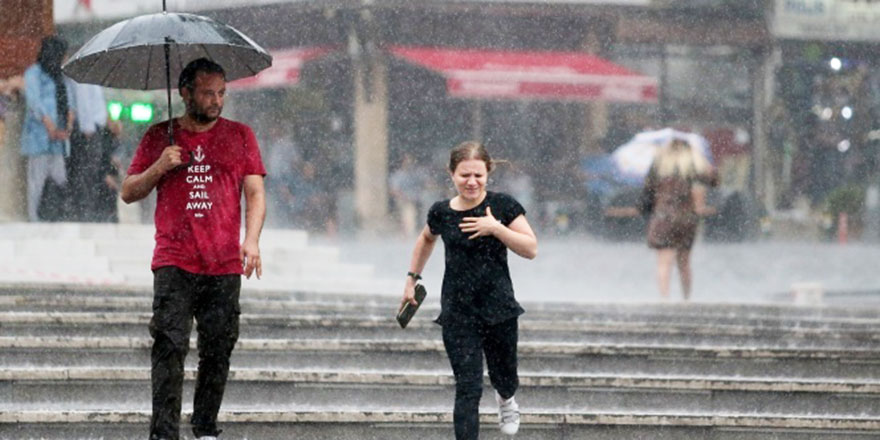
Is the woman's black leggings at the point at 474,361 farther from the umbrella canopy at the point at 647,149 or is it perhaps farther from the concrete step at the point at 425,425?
the umbrella canopy at the point at 647,149

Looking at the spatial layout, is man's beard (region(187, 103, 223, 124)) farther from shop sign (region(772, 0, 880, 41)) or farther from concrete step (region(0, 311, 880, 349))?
shop sign (region(772, 0, 880, 41))

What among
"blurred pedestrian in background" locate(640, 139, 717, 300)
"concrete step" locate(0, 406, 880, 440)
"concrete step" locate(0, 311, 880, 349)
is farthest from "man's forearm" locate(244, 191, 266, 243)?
"blurred pedestrian in background" locate(640, 139, 717, 300)

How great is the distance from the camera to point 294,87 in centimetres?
2388

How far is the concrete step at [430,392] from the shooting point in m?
7.71

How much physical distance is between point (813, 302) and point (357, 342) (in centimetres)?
692

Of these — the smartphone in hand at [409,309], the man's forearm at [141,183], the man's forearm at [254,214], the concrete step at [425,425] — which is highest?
the man's forearm at [141,183]

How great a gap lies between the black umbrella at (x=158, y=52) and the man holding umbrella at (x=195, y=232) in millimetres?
118

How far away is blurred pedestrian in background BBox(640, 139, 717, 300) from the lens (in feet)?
41.8

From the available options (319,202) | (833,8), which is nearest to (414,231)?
(319,202)

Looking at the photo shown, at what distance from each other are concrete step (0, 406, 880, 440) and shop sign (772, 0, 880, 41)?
1427cm

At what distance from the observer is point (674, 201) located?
12.8 m

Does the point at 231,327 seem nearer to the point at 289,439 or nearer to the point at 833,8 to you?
the point at 289,439

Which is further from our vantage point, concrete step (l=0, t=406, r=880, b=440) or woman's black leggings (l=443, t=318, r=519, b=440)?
concrete step (l=0, t=406, r=880, b=440)

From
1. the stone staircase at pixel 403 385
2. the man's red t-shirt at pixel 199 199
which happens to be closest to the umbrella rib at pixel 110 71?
the man's red t-shirt at pixel 199 199
